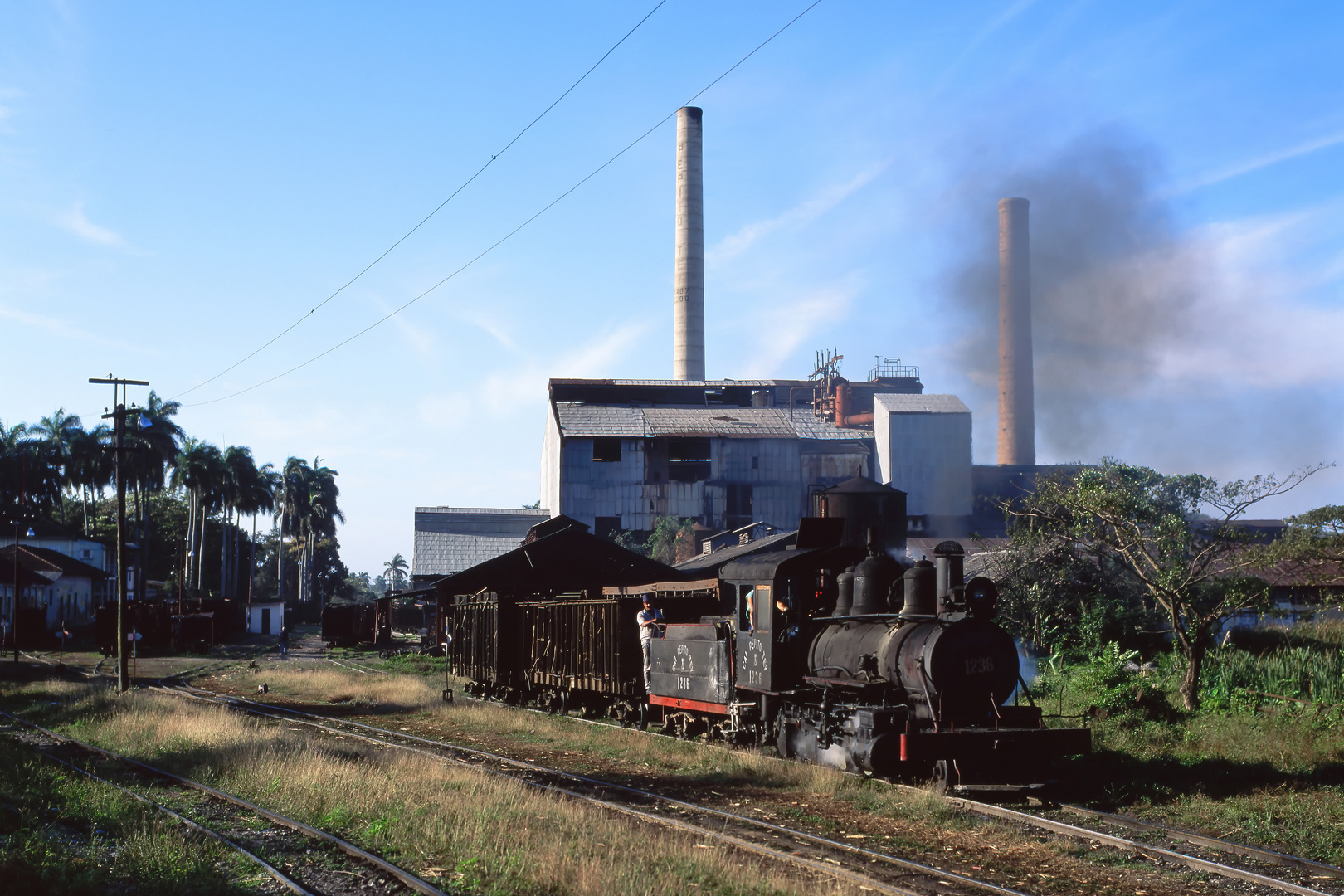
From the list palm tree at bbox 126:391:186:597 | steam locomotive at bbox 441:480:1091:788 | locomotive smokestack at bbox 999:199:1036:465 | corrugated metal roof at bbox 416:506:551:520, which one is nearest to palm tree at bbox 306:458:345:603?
palm tree at bbox 126:391:186:597

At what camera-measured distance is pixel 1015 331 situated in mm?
65375

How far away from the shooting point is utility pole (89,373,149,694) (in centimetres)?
3016

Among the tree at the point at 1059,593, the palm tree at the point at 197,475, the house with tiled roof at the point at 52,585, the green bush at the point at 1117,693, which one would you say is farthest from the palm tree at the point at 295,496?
the green bush at the point at 1117,693

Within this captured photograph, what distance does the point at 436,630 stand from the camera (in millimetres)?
51469

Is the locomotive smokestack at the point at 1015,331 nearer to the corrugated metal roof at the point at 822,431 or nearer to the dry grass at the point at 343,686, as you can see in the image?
the corrugated metal roof at the point at 822,431

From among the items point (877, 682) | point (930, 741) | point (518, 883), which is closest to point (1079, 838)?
point (930, 741)

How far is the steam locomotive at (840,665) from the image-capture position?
40.7 feet

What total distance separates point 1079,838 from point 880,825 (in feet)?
6.54

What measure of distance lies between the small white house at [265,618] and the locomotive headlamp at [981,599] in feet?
239

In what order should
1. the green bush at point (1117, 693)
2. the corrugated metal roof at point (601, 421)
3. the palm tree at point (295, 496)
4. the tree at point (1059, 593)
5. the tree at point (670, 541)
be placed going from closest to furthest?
1. the green bush at point (1117, 693)
2. the tree at point (1059, 593)
3. the tree at point (670, 541)
4. the corrugated metal roof at point (601, 421)
5. the palm tree at point (295, 496)

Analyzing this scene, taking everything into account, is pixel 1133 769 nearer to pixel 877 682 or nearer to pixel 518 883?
pixel 877 682

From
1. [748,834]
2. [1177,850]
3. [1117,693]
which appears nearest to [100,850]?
[748,834]

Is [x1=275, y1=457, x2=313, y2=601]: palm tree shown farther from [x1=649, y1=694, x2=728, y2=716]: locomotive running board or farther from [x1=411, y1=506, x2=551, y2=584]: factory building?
[x1=649, y1=694, x2=728, y2=716]: locomotive running board

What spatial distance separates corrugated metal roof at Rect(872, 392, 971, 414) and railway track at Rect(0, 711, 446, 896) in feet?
188
